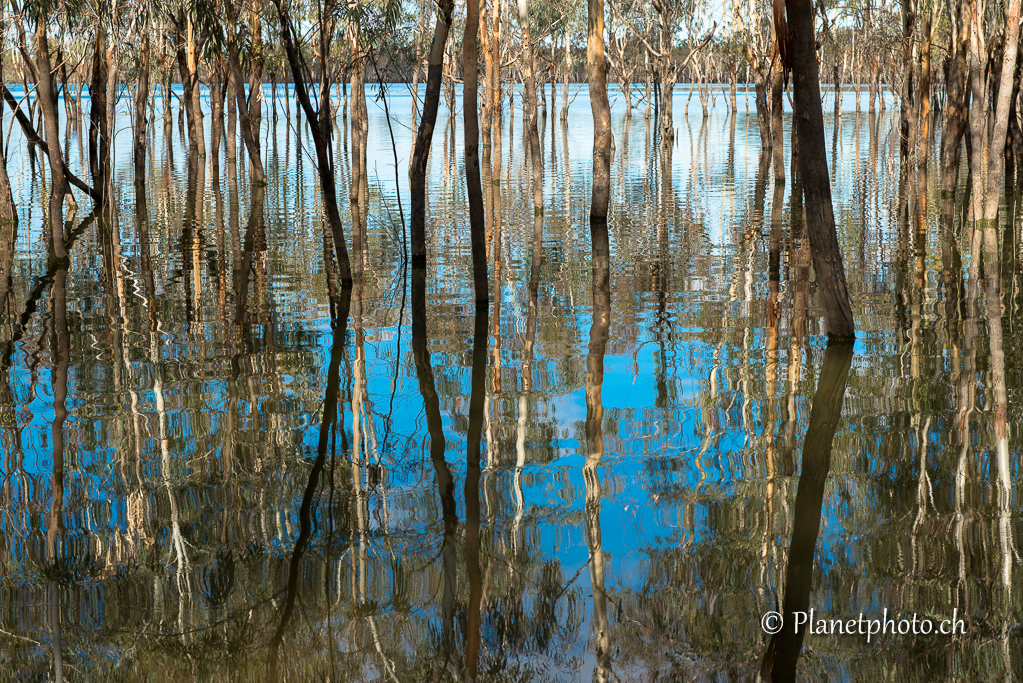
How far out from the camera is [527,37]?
1388cm

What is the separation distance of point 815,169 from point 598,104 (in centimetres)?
629

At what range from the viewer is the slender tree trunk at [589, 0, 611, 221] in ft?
40.0

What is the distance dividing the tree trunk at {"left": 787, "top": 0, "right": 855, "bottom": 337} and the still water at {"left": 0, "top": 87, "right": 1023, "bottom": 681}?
0.44m

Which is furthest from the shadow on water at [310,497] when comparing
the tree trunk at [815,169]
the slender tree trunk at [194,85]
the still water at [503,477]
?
the slender tree trunk at [194,85]

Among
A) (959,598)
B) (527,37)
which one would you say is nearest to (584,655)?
(959,598)

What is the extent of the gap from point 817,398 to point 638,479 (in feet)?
5.78

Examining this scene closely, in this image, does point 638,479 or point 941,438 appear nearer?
point 638,479

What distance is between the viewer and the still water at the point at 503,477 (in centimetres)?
350

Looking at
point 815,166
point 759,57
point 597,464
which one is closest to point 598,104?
point 815,166

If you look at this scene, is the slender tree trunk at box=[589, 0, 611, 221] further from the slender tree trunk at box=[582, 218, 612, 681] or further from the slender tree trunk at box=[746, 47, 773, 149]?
the slender tree trunk at box=[746, 47, 773, 149]

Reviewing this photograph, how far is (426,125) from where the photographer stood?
29.0 ft

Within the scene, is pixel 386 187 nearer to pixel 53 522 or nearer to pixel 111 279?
pixel 111 279

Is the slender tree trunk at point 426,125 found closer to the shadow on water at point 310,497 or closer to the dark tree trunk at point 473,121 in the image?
the dark tree trunk at point 473,121

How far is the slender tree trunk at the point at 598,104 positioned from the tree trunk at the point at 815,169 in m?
5.24
